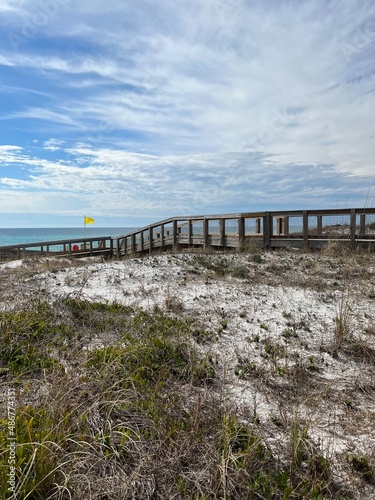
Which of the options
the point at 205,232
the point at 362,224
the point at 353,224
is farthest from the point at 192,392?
the point at 205,232

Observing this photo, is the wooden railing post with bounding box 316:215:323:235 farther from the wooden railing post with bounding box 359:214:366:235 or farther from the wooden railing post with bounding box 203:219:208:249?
the wooden railing post with bounding box 203:219:208:249

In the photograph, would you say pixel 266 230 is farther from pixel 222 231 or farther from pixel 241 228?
pixel 222 231

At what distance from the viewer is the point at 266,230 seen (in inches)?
556

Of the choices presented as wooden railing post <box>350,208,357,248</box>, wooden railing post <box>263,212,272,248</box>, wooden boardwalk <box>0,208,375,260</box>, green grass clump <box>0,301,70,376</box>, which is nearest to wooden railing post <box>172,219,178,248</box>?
wooden boardwalk <box>0,208,375,260</box>

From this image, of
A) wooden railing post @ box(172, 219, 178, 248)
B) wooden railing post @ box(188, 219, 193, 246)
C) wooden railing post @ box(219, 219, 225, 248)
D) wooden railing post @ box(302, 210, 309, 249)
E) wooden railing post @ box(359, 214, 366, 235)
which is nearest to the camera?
wooden railing post @ box(359, 214, 366, 235)

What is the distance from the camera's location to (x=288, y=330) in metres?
5.35

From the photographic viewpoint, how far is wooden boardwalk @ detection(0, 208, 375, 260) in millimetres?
12355

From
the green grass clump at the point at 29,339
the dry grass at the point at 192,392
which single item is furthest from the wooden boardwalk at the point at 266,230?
the green grass clump at the point at 29,339

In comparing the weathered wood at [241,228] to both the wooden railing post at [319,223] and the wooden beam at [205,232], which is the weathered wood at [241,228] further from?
the wooden railing post at [319,223]

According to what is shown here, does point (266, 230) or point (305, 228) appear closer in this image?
point (305, 228)

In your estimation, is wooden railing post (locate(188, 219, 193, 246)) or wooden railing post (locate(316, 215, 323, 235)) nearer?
wooden railing post (locate(316, 215, 323, 235))

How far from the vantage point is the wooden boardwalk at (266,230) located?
40.5 feet

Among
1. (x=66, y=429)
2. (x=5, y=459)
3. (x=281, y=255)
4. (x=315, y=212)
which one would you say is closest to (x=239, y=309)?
(x=66, y=429)

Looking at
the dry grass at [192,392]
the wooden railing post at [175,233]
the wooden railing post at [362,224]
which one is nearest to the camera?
the dry grass at [192,392]
